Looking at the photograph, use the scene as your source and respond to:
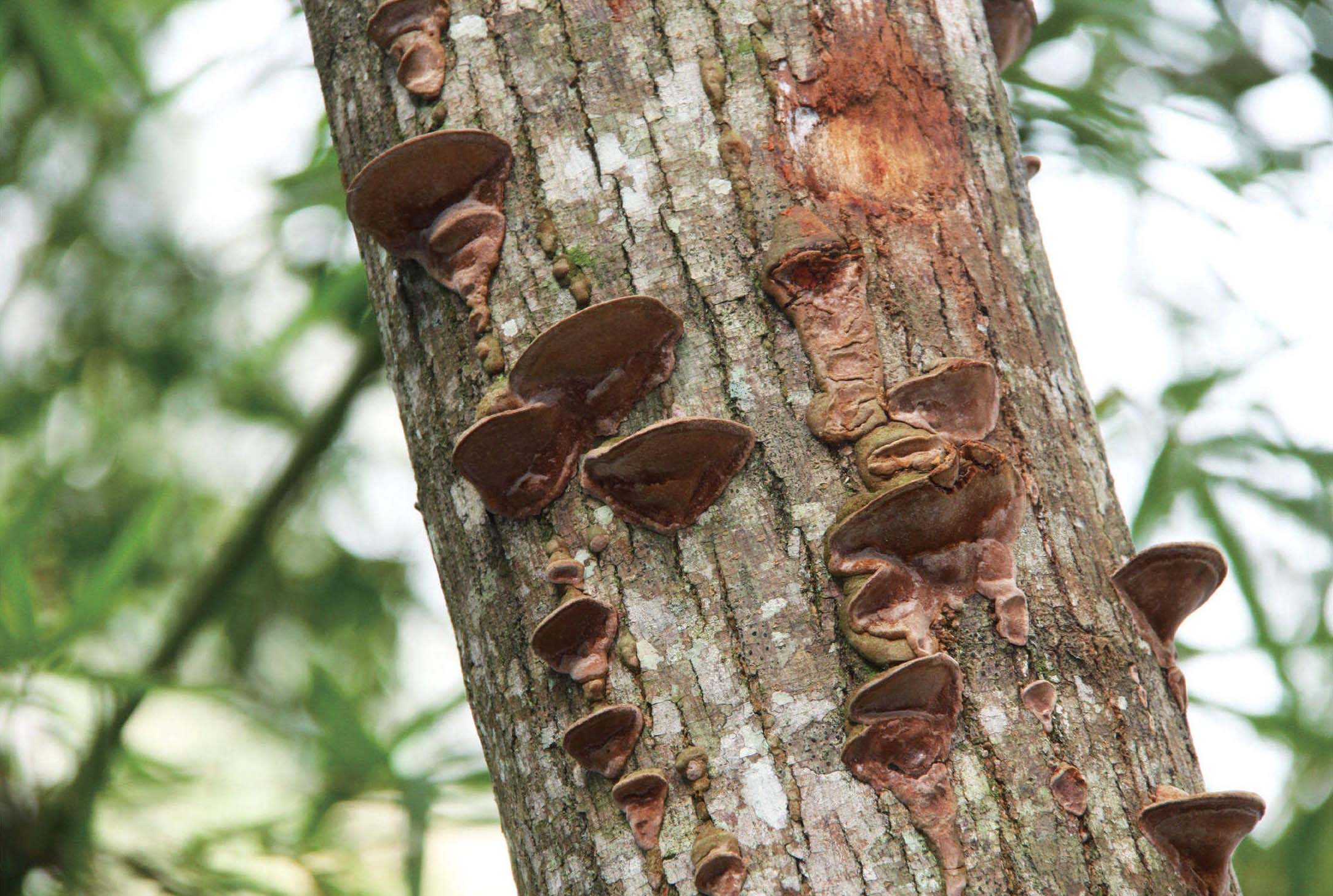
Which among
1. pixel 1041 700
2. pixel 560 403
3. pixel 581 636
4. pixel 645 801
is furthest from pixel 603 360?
pixel 1041 700

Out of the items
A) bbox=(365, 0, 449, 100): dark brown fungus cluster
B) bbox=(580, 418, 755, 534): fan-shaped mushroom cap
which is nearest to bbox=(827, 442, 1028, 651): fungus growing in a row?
bbox=(580, 418, 755, 534): fan-shaped mushroom cap

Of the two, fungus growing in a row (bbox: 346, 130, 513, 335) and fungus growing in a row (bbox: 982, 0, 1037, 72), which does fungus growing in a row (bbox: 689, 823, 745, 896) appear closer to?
fungus growing in a row (bbox: 346, 130, 513, 335)

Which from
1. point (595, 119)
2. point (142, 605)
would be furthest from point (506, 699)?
point (142, 605)

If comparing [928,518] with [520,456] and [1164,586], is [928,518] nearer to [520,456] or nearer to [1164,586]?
[1164,586]

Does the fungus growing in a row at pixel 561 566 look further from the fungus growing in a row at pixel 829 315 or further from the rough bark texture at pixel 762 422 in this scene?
the fungus growing in a row at pixel 829 315

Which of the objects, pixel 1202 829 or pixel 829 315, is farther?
pixel 829 315

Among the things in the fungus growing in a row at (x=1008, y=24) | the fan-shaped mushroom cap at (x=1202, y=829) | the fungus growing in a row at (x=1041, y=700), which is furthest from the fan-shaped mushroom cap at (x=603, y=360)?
the fungus growing in a row at (x=1008, y=24)
